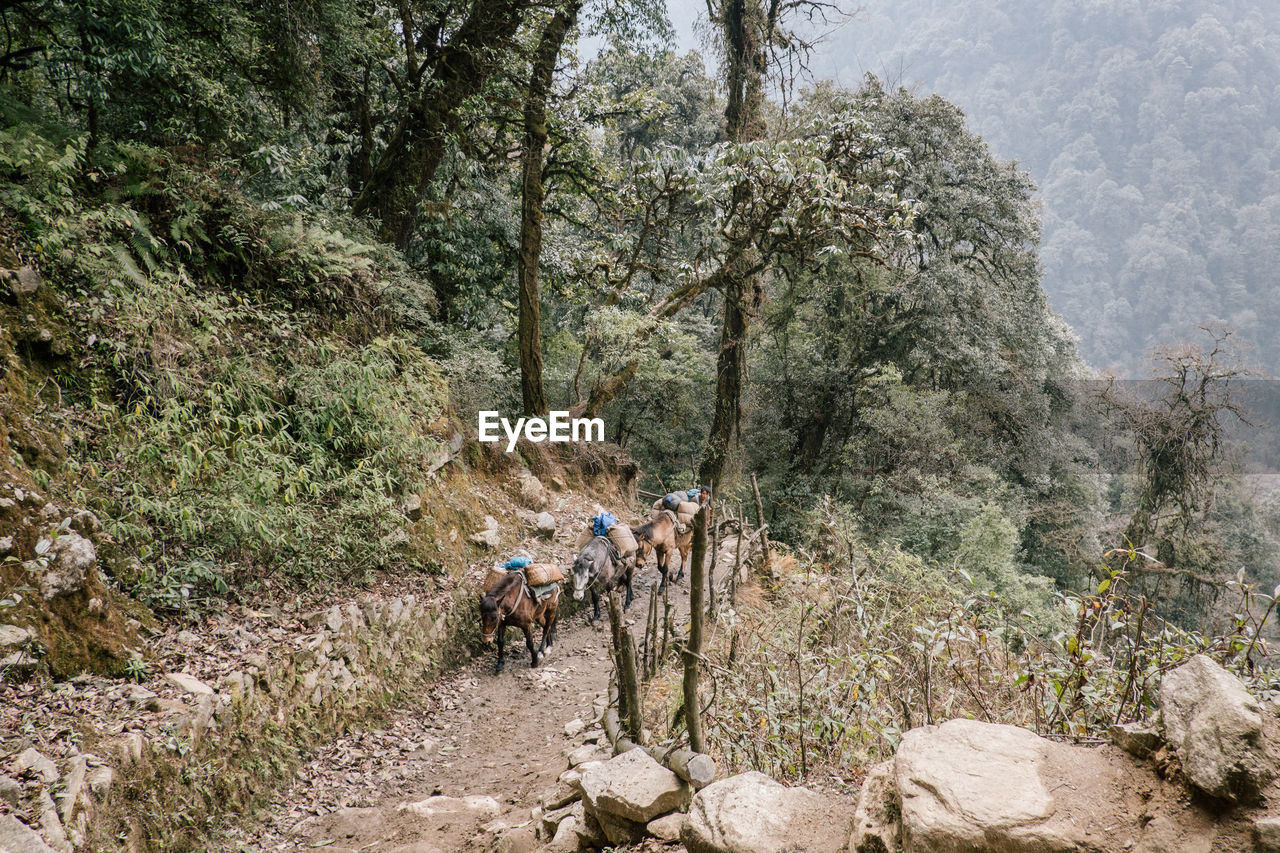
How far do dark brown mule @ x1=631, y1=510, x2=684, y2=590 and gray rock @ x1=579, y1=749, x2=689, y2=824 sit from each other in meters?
6.66

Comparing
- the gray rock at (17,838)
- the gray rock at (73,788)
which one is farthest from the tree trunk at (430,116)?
the gray rock at (17,838)

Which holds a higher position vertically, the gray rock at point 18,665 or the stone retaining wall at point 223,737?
the gray rock at point 18,665

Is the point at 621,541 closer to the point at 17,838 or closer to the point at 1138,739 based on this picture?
the point at 17,838

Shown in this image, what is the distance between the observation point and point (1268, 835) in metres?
1.75

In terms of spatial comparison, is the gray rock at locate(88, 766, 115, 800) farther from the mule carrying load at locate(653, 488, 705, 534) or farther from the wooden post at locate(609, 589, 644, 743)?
the mule carrying load at locate(653, 488, 705, 534)

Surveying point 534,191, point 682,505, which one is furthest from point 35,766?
point 534,191

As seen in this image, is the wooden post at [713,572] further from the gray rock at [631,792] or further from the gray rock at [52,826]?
the gray rock at [52,826]

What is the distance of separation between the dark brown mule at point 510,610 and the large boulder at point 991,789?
5.39 metres

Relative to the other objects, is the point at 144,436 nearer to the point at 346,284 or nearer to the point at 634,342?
the point at 346,284

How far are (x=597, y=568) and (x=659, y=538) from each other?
83.5 inches

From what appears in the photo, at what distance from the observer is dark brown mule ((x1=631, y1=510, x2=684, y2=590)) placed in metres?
10.3

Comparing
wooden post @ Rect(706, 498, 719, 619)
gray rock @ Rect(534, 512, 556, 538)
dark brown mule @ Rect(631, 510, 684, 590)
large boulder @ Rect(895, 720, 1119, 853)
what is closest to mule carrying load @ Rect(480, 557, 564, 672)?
wooden post @ Rect(706, 498, 719, 619)

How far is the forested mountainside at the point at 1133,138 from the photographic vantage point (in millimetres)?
63188

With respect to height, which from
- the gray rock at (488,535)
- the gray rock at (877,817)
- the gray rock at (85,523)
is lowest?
the gray rock at (488,535)
